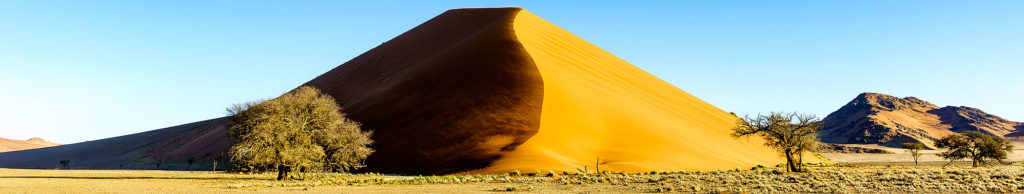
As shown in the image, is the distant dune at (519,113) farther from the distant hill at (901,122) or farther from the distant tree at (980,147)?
the distant hill at (901,122)

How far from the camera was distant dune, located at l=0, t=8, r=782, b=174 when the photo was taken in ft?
130

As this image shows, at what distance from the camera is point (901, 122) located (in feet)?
475

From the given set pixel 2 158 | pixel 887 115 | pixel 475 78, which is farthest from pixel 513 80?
pixel 887 115

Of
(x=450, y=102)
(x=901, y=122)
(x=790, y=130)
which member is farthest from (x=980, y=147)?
(x=901, y=122)

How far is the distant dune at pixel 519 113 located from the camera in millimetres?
39531

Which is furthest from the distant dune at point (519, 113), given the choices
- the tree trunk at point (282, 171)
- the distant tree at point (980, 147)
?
the distant tree at point (980, 147)

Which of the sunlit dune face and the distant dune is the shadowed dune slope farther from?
the sunlit dune face

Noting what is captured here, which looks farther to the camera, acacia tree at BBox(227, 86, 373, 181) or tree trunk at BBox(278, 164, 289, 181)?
tree trunk at BBox(278, 164, 289, 181)

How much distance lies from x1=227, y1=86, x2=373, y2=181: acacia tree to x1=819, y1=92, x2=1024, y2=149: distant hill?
118293 millimetres

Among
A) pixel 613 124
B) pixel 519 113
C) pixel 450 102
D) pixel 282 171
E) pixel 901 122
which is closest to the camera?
pixel 282 171

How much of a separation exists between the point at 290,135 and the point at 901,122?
155305 millimetres

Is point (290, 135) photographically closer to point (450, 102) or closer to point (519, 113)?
point (450, 102)

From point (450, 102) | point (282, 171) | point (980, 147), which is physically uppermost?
point (450, 102)

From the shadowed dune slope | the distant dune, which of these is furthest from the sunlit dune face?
the shadowed dune slope
